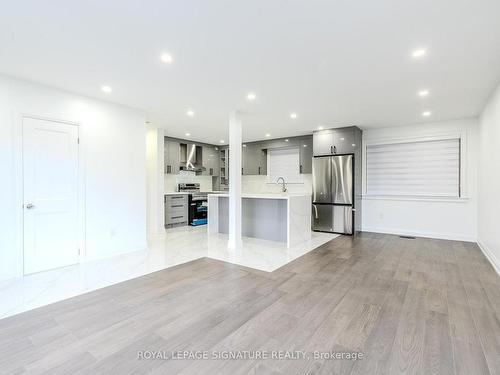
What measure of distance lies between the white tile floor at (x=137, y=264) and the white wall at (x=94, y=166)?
34 centimetres

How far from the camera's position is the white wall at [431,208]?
5.07 metres

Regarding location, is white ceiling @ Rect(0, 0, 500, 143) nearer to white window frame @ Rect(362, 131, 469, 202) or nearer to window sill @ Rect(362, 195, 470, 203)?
white window frame @ Rect(362, 131, 469, 202)

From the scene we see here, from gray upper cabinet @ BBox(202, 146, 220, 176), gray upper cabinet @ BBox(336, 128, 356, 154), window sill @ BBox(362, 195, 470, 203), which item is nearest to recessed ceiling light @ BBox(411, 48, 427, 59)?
gray upper cabinet @ BBox(336, 128, 356, 154)

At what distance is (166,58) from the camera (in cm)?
268

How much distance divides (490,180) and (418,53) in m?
2.60

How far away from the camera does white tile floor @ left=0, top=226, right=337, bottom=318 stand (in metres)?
2.64

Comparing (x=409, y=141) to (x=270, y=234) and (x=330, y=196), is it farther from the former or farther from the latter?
(x=270, y=234)

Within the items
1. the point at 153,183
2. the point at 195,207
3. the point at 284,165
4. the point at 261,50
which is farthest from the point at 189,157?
the point at 261,50

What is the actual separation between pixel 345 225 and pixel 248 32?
15.7 feet

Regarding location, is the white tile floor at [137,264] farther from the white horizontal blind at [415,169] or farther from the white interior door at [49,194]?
the white horizontal blind at [415,169]

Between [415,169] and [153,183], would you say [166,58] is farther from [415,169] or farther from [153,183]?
[415,169]

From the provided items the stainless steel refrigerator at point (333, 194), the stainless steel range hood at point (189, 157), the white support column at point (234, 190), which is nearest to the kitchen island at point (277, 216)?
the white support column at point (234, 190)

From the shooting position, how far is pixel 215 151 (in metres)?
8.52

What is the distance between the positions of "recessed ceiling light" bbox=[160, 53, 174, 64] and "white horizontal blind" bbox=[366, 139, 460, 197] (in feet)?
17.0
